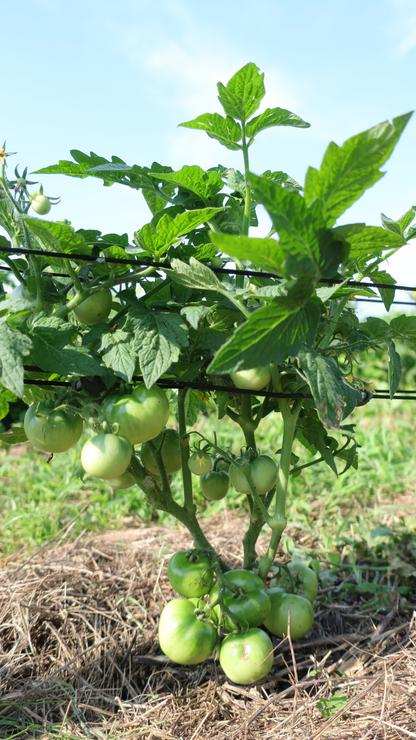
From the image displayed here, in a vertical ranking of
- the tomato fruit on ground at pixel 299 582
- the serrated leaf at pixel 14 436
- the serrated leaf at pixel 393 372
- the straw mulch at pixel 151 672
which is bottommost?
the straw mulch at pixel 151 672

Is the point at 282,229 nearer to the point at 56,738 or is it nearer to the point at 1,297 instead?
the point at 1,297

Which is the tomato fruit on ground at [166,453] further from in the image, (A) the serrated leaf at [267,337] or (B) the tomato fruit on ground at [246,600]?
(A) the serrated leaf at [267,337]

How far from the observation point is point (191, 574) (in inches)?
52.9

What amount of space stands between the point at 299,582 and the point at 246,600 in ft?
0.87

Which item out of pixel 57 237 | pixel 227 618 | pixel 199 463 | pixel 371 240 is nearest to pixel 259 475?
pixel 199 463

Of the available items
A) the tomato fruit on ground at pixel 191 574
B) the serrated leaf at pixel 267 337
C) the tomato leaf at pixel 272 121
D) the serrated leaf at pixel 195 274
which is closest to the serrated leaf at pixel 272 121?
the tomato leaf at pixel 272 121

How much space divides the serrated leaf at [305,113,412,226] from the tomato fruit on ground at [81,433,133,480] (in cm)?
58

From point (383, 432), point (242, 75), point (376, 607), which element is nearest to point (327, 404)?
point (242, 75)

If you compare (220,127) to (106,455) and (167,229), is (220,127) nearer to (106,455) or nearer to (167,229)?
(167,229)

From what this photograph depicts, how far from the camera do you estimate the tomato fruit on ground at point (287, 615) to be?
139cm

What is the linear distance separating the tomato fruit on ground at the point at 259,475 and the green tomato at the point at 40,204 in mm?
742

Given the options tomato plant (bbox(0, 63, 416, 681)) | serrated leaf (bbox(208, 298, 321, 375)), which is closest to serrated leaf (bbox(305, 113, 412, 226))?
tomato plant (bbox(0, 63, 416, 681))

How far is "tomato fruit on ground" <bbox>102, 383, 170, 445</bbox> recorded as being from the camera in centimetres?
106

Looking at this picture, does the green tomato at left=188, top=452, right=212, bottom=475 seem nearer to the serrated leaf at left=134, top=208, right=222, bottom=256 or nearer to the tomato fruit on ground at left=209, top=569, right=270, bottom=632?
the tomato fruit on ground at left=209, top=569, right=270, bottom=632
